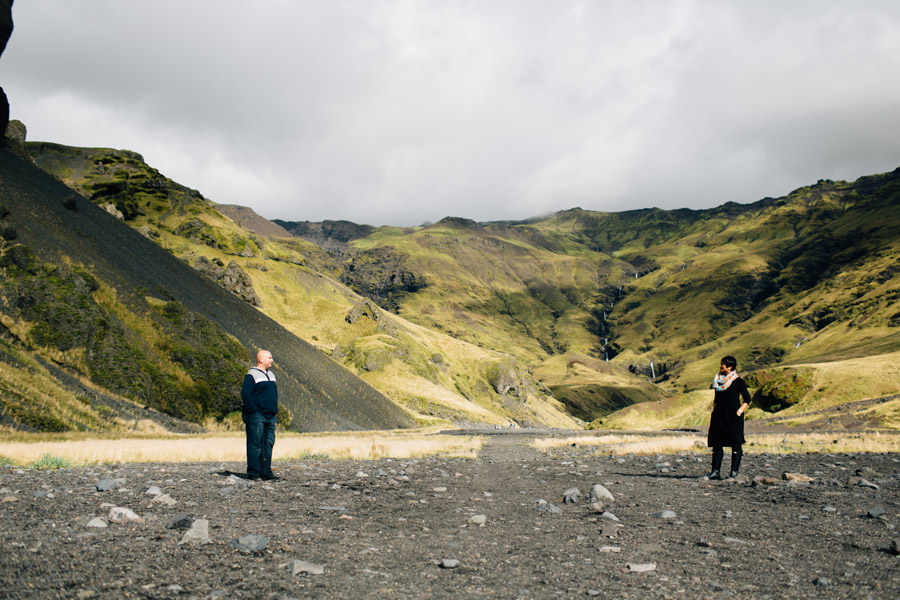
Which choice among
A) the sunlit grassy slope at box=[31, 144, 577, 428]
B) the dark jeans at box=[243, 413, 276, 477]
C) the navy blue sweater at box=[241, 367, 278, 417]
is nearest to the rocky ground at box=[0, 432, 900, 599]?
the dark jeans at box=[243, 413, 276, 477]

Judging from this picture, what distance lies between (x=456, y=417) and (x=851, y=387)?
184ft

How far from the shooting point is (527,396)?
136 m

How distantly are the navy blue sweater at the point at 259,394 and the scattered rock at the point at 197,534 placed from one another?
5.63 m

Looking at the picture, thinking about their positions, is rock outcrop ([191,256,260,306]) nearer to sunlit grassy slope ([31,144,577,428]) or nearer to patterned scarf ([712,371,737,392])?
sunlit grassy slope ([31,144,577,428])

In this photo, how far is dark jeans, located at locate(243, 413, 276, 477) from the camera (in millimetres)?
11133

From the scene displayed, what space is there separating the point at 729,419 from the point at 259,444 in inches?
457

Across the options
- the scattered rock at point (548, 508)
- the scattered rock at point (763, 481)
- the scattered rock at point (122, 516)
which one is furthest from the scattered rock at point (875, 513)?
the scattered rock at point (122, 516)

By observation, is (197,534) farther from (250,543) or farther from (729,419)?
(729,419)

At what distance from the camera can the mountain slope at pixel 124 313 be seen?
29844mm

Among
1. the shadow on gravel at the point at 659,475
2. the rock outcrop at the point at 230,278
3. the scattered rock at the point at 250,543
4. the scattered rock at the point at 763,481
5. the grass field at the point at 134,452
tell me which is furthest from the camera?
the rock outcrop at the point at 230,278

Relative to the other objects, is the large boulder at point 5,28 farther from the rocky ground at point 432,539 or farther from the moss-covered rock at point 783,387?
the moss-covered rock at point 783,387

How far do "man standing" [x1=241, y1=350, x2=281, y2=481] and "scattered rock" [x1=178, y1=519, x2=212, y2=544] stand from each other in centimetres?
556

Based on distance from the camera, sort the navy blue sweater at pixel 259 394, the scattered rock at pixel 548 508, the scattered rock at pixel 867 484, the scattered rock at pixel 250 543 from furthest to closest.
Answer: the navy blue sweater at pixel 259 394 < the scattered rock at pixel 867 484 < the scattered rock at pixel 548 508 < the scattered rock at pixel 250 543

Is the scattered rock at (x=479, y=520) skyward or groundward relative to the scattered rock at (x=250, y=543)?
groundward
